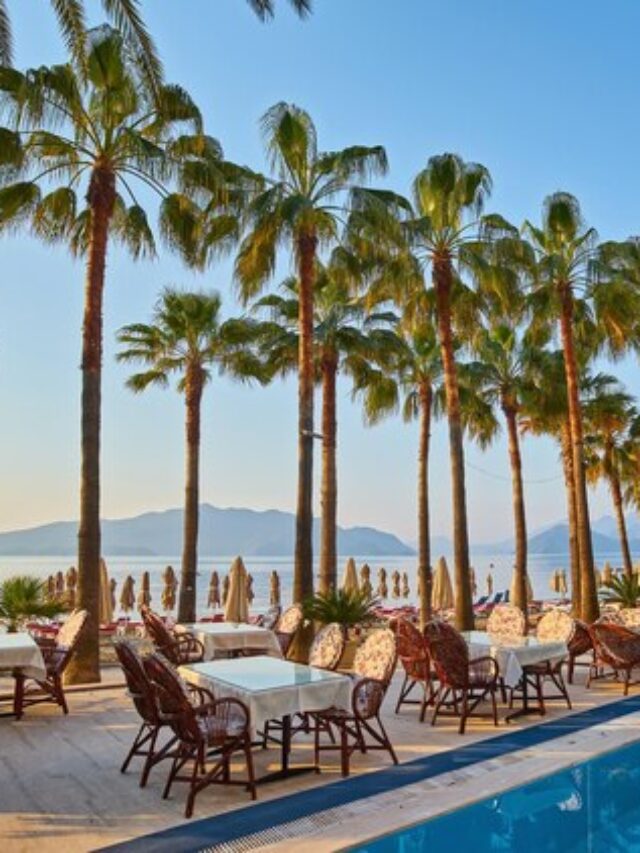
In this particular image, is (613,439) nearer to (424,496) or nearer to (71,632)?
(424,496)

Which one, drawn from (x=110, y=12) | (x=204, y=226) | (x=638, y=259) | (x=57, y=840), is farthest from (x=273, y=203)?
(x=57, y=840)

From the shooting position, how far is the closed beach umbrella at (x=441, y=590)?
2075 centimetres

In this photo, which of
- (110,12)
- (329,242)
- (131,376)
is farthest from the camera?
(131,376)

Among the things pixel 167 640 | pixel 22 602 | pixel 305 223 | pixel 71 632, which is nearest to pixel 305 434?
pixel 305 223

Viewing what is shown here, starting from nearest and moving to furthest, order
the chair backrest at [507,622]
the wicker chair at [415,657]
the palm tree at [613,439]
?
the wicker chair at [415,657]
the chair backrest at [507,622]
the palm tree at [613,439]

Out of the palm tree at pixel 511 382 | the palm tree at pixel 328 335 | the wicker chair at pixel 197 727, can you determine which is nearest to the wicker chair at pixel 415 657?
the wicker chair at pixel 197 727

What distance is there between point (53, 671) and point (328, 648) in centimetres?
309

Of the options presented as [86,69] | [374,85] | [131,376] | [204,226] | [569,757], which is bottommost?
[569,757]

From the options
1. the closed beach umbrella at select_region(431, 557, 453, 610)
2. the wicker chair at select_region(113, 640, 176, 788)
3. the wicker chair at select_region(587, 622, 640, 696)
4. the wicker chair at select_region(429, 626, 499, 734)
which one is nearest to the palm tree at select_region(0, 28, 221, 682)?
the wicker chair at select_region(113, 640, 176, 788)

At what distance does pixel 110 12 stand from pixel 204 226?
5460 millimetres

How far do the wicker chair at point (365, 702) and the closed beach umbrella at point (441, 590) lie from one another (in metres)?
14.0

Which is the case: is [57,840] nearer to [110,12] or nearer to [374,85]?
[110,12]

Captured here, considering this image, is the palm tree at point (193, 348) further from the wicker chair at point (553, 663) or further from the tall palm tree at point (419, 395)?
the wicker chair at point (553, 663)

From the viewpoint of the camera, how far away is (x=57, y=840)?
15.6 ft
